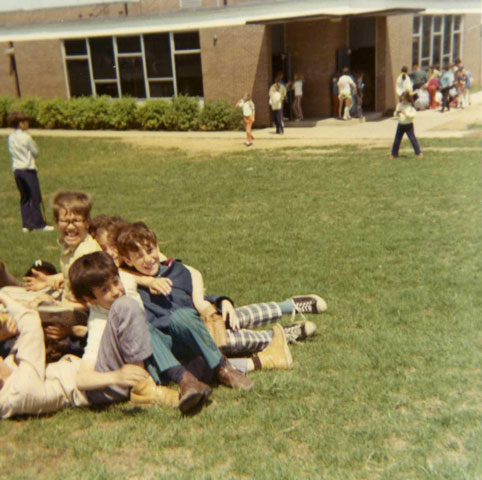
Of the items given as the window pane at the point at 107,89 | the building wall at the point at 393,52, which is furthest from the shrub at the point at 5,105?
the building wall at the point at 393,52

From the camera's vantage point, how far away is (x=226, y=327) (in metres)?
4.64

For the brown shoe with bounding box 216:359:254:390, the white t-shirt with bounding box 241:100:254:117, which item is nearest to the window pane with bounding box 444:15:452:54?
the white t-shirt with bounding box 241:100:254:117

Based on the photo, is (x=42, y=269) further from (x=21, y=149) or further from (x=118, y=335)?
(x=21, y=149)

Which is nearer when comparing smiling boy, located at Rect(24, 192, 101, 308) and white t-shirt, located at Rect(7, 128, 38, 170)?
smiling boy, located at Rect(24, 192, 101, 308)

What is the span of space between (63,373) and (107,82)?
22.1 metres

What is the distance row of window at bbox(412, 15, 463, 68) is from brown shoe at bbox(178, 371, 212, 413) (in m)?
25.3

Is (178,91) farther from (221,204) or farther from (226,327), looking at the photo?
(226,327)

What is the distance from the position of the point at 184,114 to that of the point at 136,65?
3.71 metres

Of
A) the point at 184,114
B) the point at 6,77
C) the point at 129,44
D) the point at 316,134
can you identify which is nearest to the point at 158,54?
the point at 129,44

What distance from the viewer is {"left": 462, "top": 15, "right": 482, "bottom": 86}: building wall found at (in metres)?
31.2

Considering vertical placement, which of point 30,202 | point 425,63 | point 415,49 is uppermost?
point 415,49

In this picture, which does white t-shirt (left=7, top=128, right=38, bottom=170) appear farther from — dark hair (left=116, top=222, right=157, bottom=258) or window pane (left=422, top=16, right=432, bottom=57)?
window pane (left=422, top=16, right=432, bottom=57)

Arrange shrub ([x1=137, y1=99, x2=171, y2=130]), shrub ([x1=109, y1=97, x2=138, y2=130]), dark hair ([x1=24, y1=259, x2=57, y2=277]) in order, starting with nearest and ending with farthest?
dark hair ([x1=24, y1=259, x2=57, y2=277]) → shrub ([x1=137, y1=99, x2=171, y2=130]) → shrub ([x1=109, y1=97, x2=138, y2=130])

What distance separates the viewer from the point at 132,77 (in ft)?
79.4
